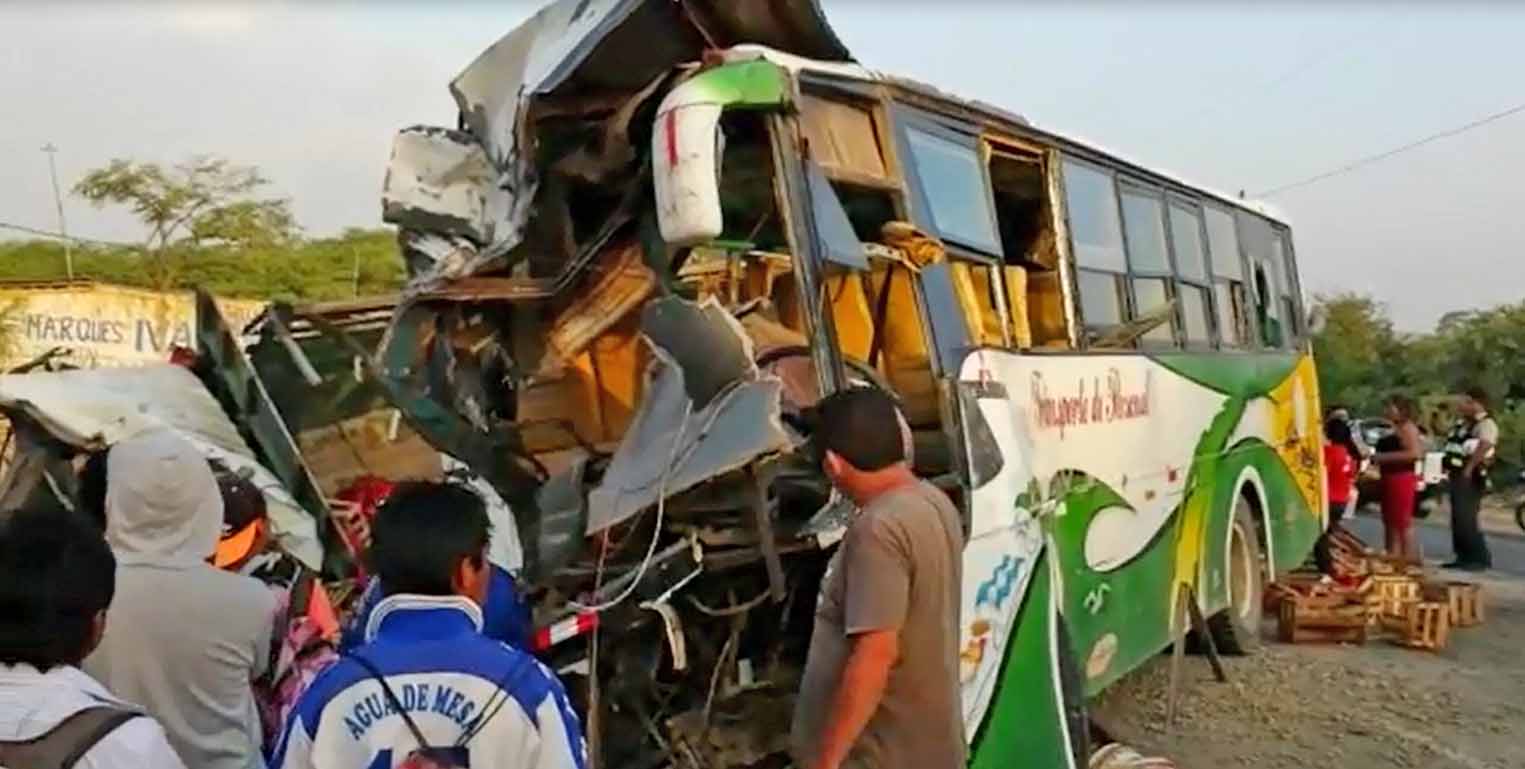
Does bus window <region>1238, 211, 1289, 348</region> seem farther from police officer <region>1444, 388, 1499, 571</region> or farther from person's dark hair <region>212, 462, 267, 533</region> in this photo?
person's dark hair <region>212, 462, 267, 533</region>

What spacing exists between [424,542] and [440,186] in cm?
411

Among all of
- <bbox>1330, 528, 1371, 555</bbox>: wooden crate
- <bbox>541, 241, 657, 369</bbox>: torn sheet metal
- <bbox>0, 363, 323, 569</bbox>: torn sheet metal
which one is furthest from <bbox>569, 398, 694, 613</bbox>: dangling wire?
<bbox>1330, 528, 1371, 555</bbox>: wooden crate

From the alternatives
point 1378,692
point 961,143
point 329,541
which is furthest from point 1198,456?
point 329,541

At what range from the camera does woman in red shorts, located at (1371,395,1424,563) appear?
15.2 metres

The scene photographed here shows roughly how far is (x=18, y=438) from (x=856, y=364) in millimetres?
3124

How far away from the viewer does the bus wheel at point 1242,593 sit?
1095cm

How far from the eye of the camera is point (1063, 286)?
24.9 feet

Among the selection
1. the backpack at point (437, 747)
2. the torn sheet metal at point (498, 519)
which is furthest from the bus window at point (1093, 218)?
the backpack at point (437, 747)

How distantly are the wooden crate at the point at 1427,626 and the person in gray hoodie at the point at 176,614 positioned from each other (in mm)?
9616

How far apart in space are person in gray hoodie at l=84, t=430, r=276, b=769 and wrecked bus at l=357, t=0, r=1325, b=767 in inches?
62.3

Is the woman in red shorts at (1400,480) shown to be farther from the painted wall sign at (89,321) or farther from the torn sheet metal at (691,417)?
the painted wall sign at (89,321)

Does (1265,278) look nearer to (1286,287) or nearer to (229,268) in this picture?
(1286,287)

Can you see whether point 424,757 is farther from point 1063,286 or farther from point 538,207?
point 1063,286

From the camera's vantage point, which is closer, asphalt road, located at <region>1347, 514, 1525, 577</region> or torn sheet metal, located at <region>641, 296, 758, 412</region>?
torn sheet metal, located at <region>641, 296, 758, 412</region>
